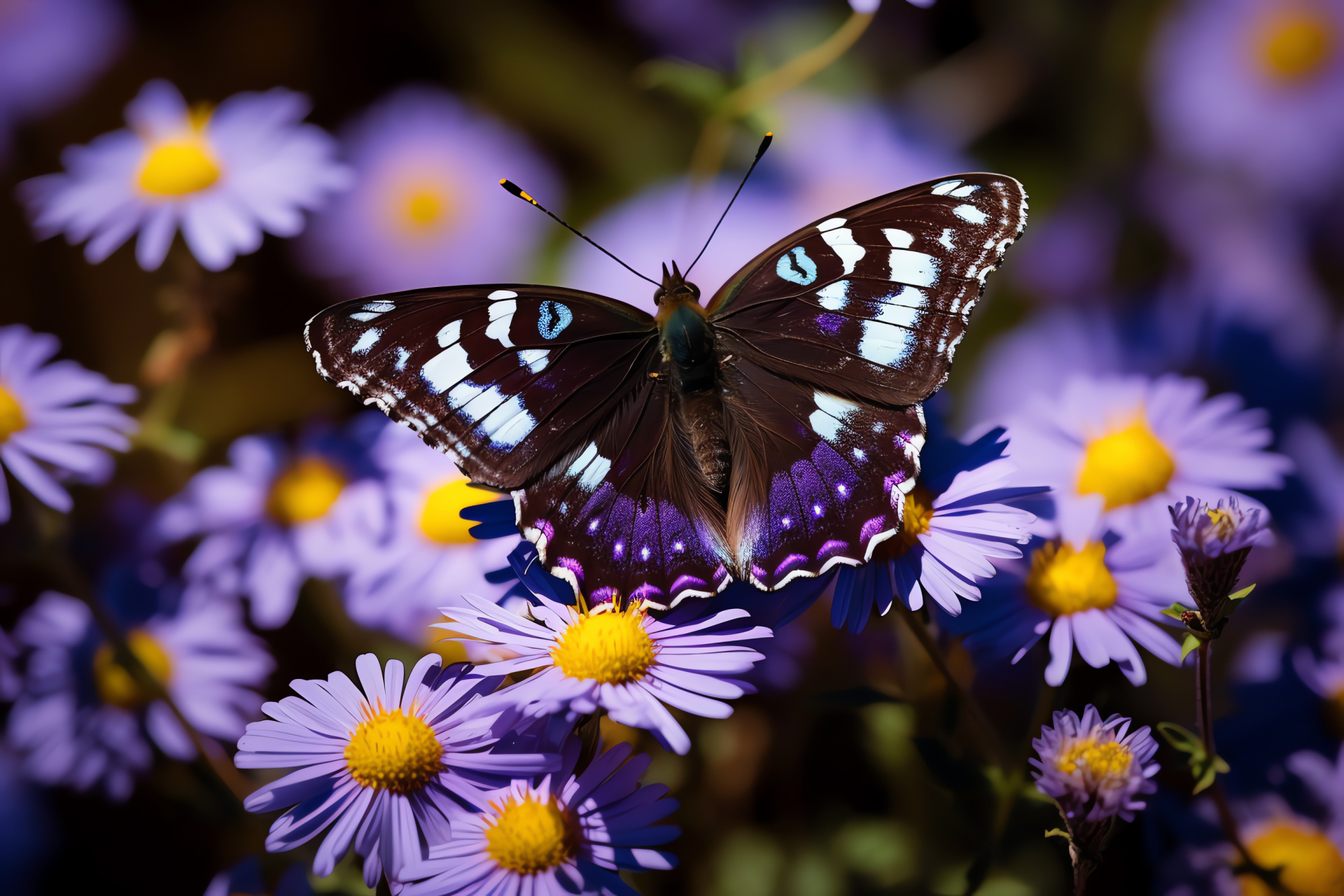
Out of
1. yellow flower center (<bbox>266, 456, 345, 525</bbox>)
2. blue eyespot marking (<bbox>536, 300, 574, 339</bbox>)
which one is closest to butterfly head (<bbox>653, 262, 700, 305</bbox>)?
blue eyespot marking (<bbox>536, 300, 574, 339</bbox>)

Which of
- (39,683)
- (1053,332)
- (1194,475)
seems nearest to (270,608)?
(39,683)

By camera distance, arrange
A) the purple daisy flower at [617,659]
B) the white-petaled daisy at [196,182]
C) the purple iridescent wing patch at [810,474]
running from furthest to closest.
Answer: the white-petaled daisy at [196,182]
the purple iridescent wing patch at [810,474]
the purple daisy flower at [617,659]

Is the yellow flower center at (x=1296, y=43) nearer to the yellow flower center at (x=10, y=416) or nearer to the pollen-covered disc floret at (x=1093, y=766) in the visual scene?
the pollen-covered disc floret at (x=1093, y=766)

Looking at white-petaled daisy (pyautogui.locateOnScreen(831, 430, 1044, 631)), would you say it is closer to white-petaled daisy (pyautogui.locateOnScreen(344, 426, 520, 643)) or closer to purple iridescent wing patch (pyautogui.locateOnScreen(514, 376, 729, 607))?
purple iridescent wing patch (pyautogui.locateOnScreen(514, 376, 729, 607))

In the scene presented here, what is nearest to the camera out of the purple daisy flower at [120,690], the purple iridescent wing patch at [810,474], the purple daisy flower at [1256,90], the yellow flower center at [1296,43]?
the purple iridescent wing patch at [810,474]

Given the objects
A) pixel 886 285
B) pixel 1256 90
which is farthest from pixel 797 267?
pixel 1256 90

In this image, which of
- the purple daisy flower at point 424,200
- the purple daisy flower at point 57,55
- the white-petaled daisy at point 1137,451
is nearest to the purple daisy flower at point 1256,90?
the white-petaled daisy at point 1137,451
